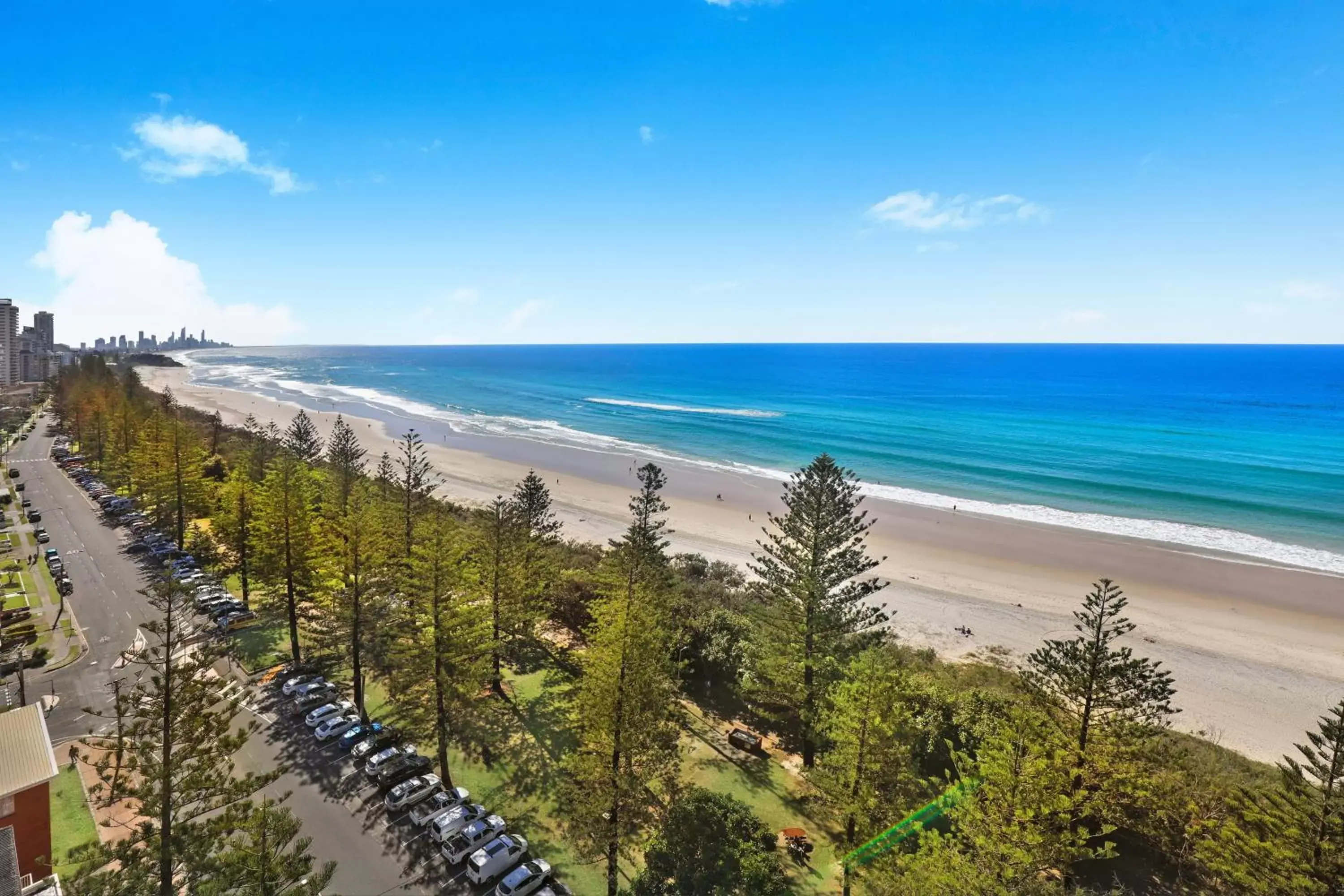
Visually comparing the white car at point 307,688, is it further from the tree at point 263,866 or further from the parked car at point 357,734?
the tree at point 263,866

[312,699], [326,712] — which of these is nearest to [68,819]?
[326,712]

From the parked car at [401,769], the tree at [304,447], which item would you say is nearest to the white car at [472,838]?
the parked car at [401,769]

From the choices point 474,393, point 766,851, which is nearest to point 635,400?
point 474,393

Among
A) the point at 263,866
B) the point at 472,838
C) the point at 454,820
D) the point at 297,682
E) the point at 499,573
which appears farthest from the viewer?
the point at 499,573

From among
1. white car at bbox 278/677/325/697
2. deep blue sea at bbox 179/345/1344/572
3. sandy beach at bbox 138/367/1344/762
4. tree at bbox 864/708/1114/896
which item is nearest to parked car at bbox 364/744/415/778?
white car at bbox 278/677/325/697

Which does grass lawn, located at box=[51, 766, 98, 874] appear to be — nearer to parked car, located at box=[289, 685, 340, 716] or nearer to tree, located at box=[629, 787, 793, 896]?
parked car, located at box=[289, 685, 340, 716]

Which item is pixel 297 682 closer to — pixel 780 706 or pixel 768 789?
pixel 768 789
